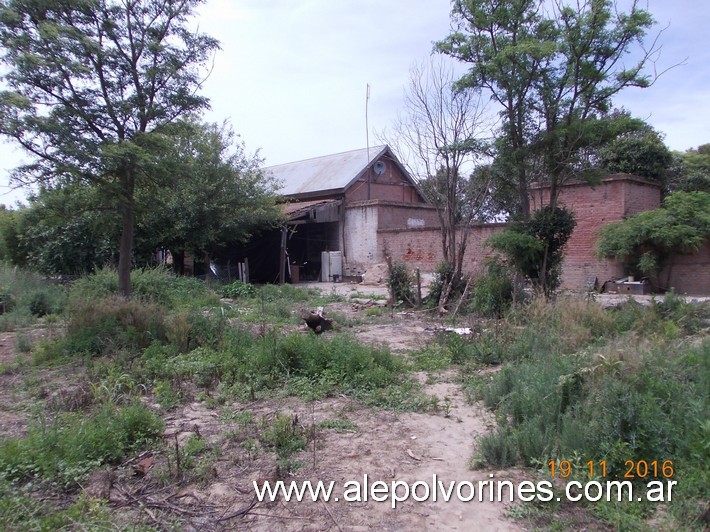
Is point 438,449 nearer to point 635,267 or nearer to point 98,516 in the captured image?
point 98,516

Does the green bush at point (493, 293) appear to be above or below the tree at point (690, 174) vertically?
below

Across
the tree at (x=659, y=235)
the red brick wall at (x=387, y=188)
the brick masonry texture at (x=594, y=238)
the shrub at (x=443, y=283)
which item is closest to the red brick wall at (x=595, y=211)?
the brick masonry texture at (x=594, y=238)

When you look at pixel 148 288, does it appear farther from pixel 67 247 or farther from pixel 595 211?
pixel 595 211

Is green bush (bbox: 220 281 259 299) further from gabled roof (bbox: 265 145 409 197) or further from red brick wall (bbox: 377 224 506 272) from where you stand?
gabled roof (bbox: 265 145 409 197)

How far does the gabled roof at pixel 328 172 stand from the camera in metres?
24.9

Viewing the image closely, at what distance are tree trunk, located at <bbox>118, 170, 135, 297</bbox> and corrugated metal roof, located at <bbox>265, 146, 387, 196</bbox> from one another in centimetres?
1403

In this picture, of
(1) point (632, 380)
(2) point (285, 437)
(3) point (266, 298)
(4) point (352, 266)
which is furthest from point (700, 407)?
(4) point (352, 266)

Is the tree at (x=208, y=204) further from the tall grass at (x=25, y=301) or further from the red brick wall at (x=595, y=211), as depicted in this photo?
the red brick wall at (x=595, y=211)

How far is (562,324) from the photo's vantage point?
7027 millimetres

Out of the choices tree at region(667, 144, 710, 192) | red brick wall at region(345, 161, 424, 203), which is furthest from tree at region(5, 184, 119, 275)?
tree at region(667, 144, 710, 192)

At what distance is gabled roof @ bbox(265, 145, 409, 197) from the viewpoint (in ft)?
81.7

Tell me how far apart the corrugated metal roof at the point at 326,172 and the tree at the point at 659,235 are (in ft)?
42.5

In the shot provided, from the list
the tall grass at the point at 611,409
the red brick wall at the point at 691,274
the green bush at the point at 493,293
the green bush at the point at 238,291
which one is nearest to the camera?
the tall grass at the point at 611,409

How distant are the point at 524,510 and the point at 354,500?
1.12 m
